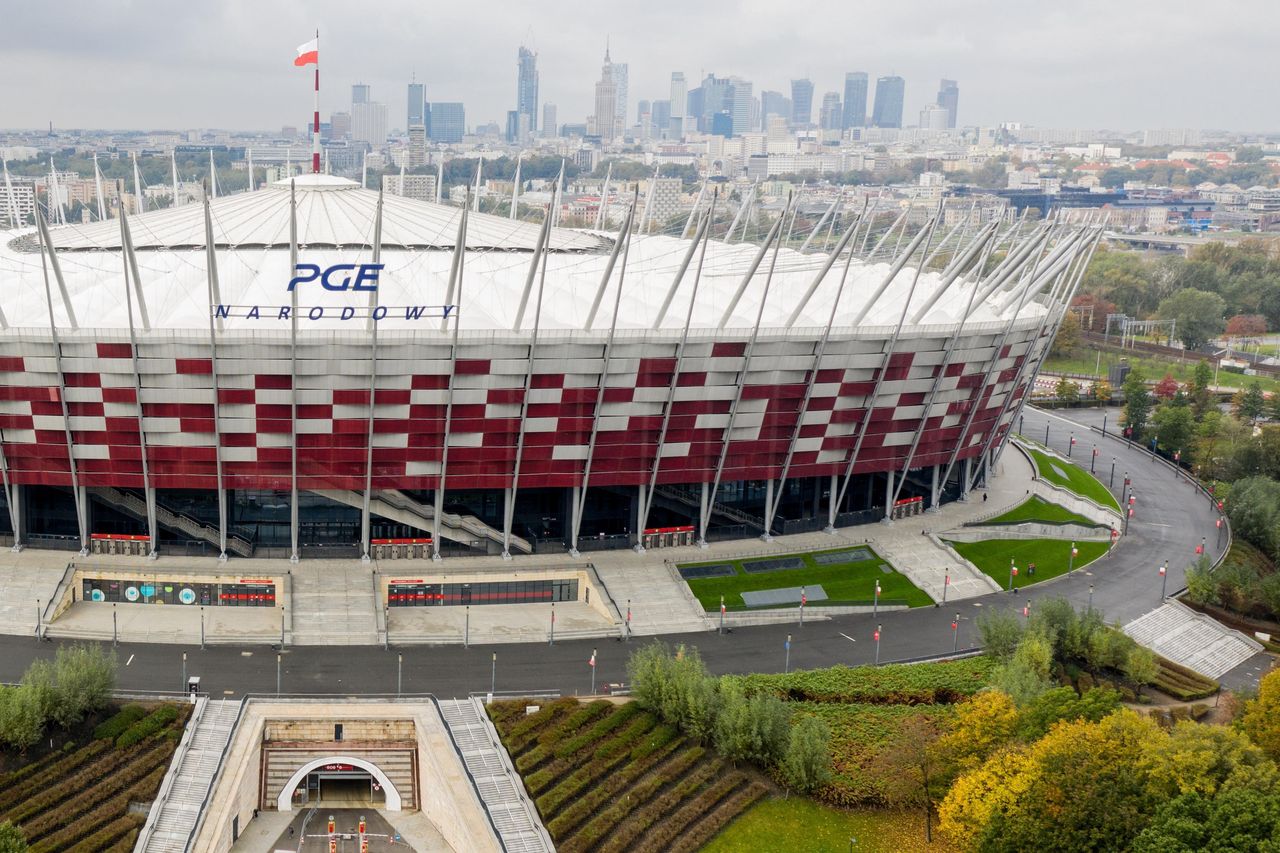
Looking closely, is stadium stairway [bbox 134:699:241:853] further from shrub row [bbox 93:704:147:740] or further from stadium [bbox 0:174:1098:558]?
stadium [bbox 0:174:1098:558]

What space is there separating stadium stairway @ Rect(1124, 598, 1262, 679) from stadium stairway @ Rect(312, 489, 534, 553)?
41503 mm

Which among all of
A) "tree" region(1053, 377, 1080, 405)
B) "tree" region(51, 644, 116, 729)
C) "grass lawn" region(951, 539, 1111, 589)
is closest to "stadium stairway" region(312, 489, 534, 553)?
"tree" region(51, 644, 116, 729)

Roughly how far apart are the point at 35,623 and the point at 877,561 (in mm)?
55417

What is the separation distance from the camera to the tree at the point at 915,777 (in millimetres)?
67000

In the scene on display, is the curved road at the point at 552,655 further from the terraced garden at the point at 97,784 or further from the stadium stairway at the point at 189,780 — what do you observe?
the terraced garden at the point at 97,784

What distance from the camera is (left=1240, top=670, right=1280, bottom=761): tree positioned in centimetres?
6562

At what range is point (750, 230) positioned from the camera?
155125 mm

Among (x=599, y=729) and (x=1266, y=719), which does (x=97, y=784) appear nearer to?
(x=599, y=729)

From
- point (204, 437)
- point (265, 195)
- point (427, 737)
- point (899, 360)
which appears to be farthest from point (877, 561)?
point (265, 195)

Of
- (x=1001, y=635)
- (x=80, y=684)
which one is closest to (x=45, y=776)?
(x=80, y=684)

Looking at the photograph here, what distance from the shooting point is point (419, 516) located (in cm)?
9512

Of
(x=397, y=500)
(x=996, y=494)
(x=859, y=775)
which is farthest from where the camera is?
(x=996, y=494)

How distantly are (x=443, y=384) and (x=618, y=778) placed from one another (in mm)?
30091

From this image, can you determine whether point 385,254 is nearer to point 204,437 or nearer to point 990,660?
point 204,437
